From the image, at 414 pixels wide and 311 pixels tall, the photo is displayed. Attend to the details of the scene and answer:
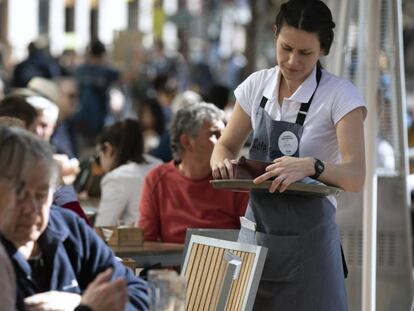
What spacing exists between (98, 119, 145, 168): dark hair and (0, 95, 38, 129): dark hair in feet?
2.61

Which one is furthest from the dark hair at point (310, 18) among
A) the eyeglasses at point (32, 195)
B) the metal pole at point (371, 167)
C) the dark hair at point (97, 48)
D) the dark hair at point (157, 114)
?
the dark hair at point (97, 48)

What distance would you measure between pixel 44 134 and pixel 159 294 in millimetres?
3598

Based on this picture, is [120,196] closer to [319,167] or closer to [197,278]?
[197,278]

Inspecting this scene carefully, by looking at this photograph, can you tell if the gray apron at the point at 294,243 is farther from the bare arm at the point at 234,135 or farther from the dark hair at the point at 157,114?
the dark hair at the point at 157,114

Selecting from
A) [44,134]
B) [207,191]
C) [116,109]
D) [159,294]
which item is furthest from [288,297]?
[116,109]

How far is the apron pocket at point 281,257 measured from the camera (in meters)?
4.34

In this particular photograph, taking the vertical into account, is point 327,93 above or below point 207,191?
above

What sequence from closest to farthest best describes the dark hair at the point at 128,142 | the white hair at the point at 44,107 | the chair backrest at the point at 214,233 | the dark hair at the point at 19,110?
the chair backrest at the point at 214,233 < the dark hair at the point at 19,110 < the white hair at the point at 44,107 < the dark hair at the point at 128,142

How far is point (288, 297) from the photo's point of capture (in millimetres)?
4387

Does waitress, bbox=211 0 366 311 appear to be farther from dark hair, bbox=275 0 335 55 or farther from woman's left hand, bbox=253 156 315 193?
woman's left hand, bbox=253 156 315 193

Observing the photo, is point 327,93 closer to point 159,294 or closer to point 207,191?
point 159,294

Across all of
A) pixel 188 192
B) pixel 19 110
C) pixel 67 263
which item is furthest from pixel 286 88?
pixel 19 110

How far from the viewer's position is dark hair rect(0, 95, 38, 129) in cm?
649

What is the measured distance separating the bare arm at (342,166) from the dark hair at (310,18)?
0.93ft
